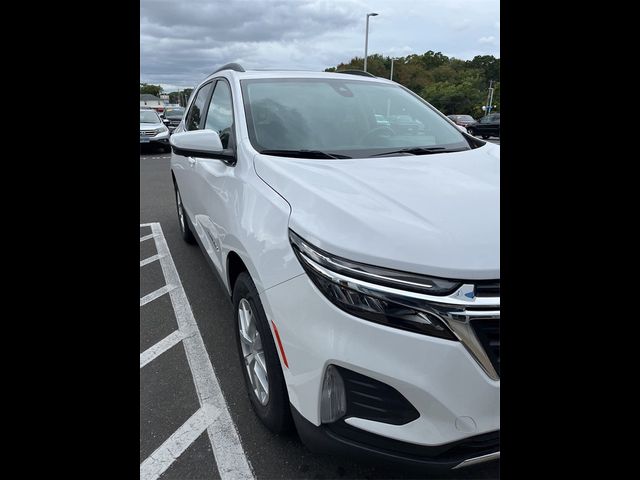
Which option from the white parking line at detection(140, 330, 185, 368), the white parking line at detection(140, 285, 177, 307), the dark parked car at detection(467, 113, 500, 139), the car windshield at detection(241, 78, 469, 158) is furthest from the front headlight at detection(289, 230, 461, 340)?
the dark parked car at detection(467, 113, 500, 139)

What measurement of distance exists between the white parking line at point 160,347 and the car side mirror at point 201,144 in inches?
50.9

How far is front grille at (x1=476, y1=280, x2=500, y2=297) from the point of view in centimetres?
135

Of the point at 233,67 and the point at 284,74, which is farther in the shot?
the point at 233,67

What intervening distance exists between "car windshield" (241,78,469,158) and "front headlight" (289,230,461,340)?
41.3 inches

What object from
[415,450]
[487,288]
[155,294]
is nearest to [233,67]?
[155,294]

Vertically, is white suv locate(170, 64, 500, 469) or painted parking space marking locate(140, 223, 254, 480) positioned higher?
white suv locate(170, 64, 500, 469)

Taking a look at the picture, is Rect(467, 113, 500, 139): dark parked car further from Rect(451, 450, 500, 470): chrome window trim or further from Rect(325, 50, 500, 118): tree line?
Rect(325, 50, 500, 118): tree line

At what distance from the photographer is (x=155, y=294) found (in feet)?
12.2

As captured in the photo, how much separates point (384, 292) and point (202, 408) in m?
1.42

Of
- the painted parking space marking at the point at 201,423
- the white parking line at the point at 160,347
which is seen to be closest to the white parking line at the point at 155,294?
the painted parking space marking at the point at 201,423

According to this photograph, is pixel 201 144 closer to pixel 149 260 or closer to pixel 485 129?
pixel 149 260
